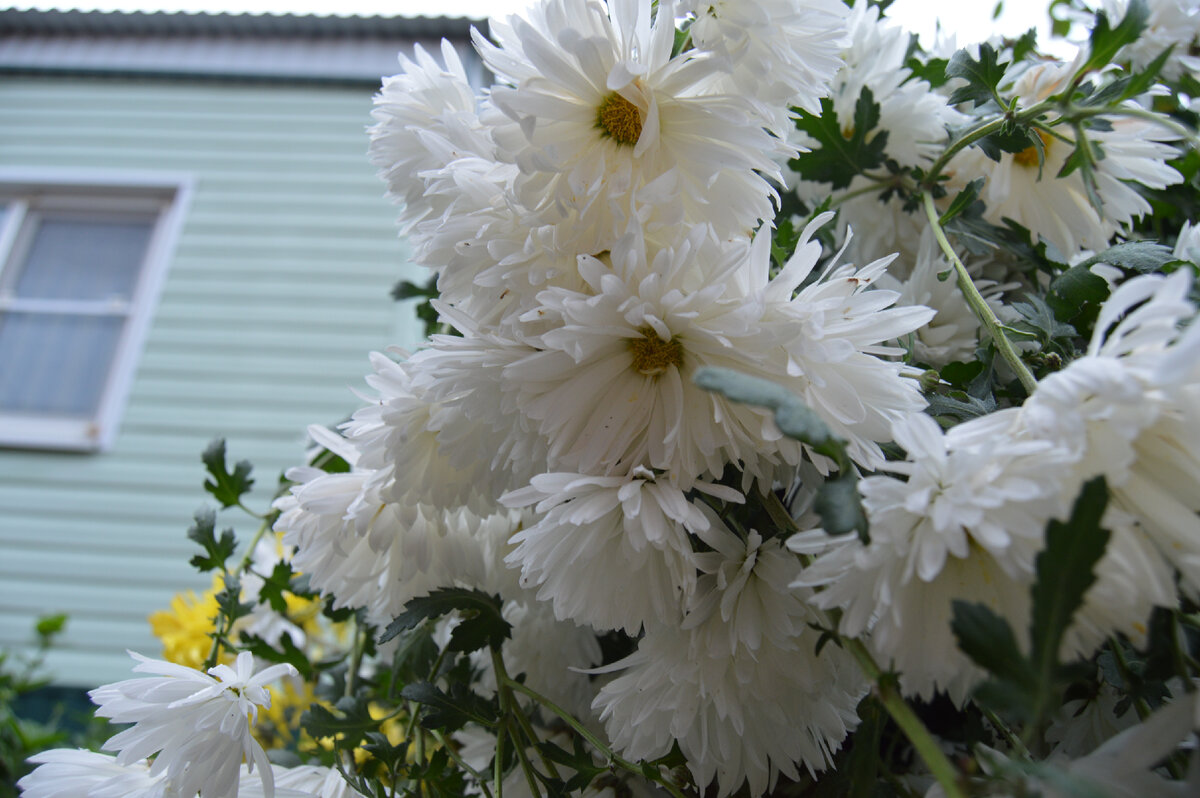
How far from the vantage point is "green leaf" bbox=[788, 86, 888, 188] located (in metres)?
0.61

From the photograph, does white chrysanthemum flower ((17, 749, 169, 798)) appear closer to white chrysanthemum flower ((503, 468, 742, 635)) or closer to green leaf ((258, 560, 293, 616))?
green leaf ((258, 560, 293, 616))

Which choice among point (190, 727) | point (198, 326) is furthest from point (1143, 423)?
point (198, 326)

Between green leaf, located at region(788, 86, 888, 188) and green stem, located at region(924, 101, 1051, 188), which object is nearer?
green stem, located at region(924, 101, 1051, 188)

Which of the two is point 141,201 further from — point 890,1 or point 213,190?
point 890,1

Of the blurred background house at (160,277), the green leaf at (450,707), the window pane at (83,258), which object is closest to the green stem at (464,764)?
the green leaf at (450,707)

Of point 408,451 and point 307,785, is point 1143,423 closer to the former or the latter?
point 408,451

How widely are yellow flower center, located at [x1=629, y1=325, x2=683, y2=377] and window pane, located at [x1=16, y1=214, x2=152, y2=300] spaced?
3652 mm

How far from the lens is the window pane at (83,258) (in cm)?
339

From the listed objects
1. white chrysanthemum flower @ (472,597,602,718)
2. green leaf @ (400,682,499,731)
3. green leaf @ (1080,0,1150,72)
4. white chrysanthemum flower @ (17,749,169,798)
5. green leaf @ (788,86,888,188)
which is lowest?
white chrysanthemum flower @ (17,749,169,798)

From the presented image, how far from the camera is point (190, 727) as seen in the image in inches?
18.6

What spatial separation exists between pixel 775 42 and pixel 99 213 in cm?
400

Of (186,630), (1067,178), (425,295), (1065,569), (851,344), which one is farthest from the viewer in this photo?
(186,630)

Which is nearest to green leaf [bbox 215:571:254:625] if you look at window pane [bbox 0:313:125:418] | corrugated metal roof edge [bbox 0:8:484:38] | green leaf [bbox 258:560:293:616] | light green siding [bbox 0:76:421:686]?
green leaf [bbox 258:560:293:616]

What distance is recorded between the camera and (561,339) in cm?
37
